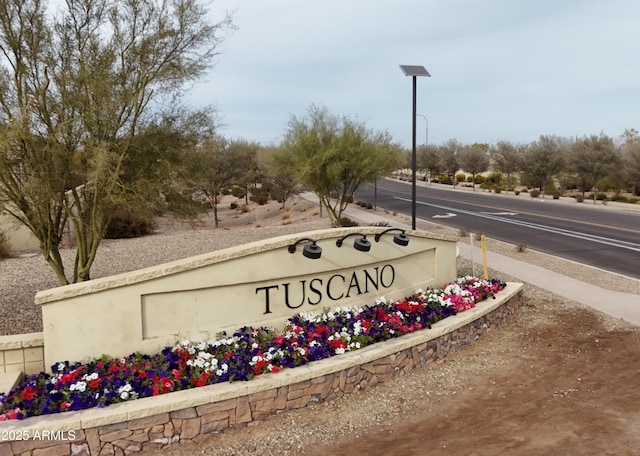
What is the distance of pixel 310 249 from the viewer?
711 cm

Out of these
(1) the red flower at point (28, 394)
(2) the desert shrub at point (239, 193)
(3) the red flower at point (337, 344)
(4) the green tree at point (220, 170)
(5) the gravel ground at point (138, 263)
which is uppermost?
(4) the green tree at point (220, 170)

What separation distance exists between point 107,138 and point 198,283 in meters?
5.16

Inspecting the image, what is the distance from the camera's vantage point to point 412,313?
26.8 ft

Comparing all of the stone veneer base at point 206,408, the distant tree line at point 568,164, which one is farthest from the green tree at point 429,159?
the stone veneer base at point 206,408

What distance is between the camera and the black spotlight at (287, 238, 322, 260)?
279 inches

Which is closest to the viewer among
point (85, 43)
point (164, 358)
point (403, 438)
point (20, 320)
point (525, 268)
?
point (403, 438)

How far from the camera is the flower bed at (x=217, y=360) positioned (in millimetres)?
5281

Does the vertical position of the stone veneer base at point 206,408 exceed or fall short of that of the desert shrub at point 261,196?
it falls short

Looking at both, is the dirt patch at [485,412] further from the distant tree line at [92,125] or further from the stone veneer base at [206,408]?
the distant tree line at [92,125]

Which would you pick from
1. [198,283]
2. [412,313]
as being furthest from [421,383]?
[198,283]

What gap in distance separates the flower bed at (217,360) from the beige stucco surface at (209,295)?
0.19 m

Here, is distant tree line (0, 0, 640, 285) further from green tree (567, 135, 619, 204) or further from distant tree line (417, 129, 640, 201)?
green tree (567, 135, 619, 204)

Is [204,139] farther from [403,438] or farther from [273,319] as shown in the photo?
[403,438]

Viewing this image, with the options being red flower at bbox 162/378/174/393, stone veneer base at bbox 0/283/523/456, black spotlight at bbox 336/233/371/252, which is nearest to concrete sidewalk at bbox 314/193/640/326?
black spotlight at bbox 336/233/371/252
